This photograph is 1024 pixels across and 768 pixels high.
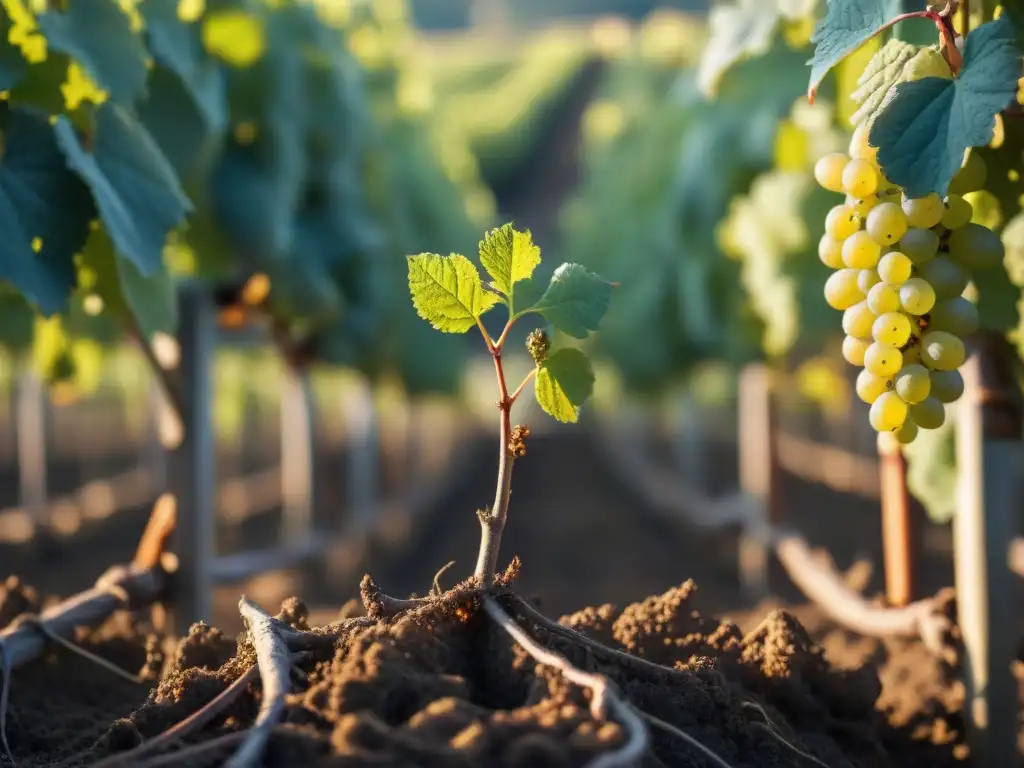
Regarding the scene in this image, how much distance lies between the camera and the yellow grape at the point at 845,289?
5.05 ft

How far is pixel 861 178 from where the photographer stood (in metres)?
1.49

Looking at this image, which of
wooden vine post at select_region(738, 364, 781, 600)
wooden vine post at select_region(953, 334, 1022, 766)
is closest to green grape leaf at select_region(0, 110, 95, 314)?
wooden vine post at select_region(953, 334, 1022, 766)

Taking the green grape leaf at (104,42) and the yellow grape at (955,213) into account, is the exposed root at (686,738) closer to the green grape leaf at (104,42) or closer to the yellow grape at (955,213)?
the yellow grape at (955,213)

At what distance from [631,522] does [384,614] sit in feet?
33.2

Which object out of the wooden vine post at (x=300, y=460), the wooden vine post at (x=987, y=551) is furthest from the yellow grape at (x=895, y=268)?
the wooden vine post at (x=300, y=460)

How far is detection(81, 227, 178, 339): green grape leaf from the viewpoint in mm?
2389

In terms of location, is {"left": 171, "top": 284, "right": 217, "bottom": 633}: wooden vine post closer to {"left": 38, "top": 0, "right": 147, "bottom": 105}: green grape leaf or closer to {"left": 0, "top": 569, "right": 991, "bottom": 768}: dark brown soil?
{"left": 0, "top": 569, "right": 991, "bottom": 768}: dark brown soil

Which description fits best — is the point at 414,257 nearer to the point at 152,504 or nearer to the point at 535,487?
the point at 152,504

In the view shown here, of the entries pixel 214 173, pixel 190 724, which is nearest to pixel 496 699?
pixel 190 724

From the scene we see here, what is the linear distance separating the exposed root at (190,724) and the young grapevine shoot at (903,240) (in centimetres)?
82

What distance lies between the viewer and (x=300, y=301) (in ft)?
16.0

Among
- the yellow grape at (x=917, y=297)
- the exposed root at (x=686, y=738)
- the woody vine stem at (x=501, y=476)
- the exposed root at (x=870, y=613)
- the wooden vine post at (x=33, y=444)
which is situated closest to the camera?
the exposed root at (x=686, y=738)

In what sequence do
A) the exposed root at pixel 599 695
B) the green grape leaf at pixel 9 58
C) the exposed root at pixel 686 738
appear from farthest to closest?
the green grape leaf at pixel 9 58 < the exposed root at pixel 686 738 < the exposed root at pixel 599 695

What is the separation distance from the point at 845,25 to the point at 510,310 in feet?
2.04
